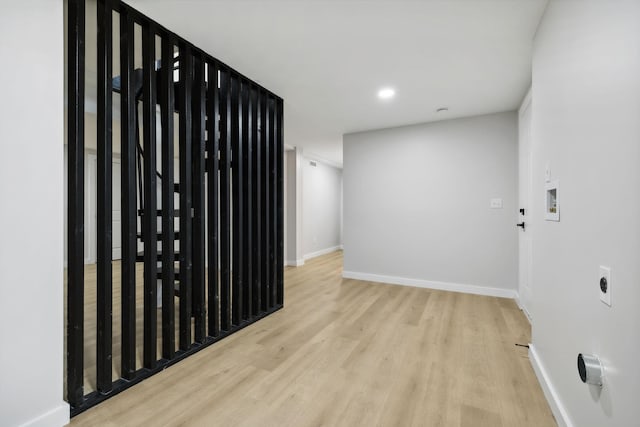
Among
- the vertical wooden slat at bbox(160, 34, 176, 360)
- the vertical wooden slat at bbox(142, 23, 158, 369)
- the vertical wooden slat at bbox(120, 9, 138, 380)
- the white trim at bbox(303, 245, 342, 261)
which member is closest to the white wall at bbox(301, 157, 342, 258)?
the white trim at bbox(303, 245, 342, 261)

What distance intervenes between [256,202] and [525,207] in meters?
2.95

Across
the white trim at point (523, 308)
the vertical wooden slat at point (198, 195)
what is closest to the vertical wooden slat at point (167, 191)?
the vertical wooden slat at point (198, 195)

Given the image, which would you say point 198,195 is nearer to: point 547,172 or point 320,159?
point 547,172

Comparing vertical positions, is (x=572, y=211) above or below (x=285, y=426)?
above

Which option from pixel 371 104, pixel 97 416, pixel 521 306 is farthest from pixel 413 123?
pixel 97 416

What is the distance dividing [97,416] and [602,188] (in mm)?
2540

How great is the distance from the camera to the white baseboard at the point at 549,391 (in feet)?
4.77

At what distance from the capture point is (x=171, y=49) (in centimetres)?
210

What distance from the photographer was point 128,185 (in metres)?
1.84

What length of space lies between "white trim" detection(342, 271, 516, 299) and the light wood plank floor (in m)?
0.73

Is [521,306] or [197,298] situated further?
[521,306]
